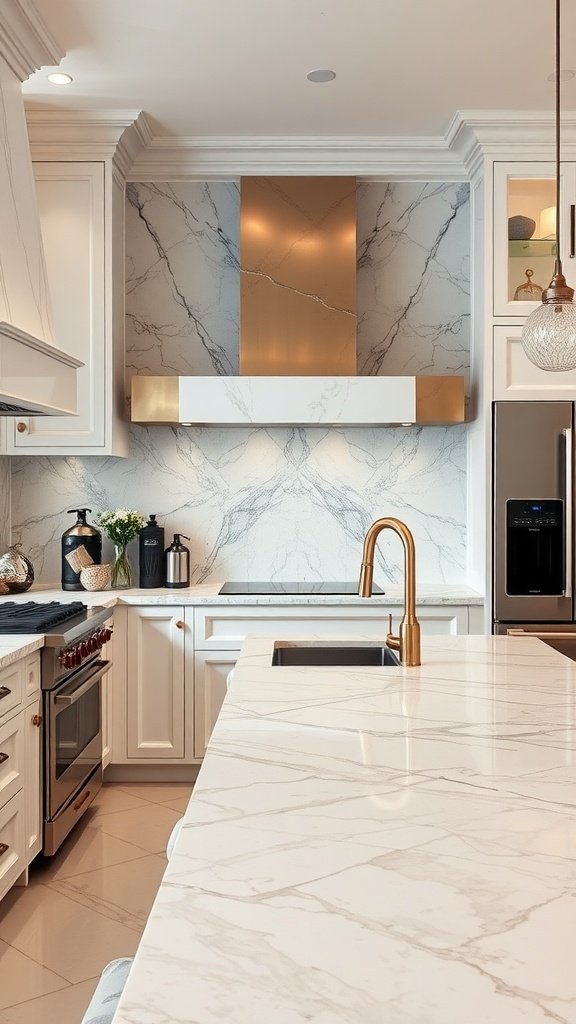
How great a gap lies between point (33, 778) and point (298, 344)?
2.14 meters

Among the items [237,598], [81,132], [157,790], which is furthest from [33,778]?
[81,132]

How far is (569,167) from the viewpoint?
3.79 m

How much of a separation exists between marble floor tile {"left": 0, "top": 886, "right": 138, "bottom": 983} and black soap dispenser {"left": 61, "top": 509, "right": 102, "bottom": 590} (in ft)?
4.75

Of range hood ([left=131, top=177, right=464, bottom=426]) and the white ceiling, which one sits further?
range hood ([left=131, top=177, right=464, bottom=426])

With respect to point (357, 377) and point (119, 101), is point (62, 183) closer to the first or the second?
point (119, 101)

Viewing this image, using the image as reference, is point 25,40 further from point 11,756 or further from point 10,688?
point 11,756

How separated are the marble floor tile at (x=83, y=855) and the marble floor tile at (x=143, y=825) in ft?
0.12

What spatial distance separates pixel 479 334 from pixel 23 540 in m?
2.33

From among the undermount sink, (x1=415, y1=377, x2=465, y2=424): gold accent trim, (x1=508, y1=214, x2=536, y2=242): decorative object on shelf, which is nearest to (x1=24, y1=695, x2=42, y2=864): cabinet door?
the undermount sink

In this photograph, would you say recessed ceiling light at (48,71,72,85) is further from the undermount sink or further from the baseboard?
the baseboard

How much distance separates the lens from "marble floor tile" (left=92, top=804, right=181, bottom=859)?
3.21 m

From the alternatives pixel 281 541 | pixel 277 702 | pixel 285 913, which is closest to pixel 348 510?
pixel 281 541

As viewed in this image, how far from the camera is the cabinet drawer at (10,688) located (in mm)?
2539

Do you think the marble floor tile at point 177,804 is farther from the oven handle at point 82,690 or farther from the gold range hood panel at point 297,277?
the gold range hood panel at point 297,277
